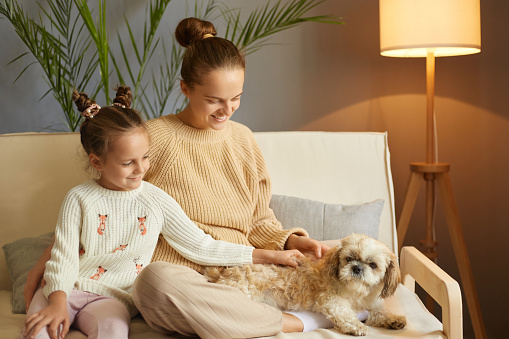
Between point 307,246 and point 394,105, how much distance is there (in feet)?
4.21

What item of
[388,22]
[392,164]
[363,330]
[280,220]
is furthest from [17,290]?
[392,164]

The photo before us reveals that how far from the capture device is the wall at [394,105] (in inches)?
102

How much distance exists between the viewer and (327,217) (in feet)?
6.10

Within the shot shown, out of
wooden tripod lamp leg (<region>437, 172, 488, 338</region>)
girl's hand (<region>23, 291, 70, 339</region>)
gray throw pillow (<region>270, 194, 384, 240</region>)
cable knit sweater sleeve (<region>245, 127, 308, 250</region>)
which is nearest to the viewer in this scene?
girl's hand (<region>23, 291, 70, 339</region>)

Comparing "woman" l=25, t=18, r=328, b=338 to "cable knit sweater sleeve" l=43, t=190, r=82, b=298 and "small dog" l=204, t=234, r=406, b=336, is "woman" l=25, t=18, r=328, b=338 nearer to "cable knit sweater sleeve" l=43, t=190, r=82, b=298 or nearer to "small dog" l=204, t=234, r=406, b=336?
"small dog" l=204, t=234, r=406, b=336

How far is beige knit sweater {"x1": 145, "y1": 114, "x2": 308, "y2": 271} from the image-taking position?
1.67 meters

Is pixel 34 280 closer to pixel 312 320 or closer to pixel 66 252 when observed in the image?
pixel 66 252

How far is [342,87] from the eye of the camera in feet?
8.82

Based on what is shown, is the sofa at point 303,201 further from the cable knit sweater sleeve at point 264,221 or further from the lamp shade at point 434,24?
the lamp shade at point 434,24

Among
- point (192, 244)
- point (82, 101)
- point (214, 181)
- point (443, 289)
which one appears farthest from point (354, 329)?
point (82, 101)

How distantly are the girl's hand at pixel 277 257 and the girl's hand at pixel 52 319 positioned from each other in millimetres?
550

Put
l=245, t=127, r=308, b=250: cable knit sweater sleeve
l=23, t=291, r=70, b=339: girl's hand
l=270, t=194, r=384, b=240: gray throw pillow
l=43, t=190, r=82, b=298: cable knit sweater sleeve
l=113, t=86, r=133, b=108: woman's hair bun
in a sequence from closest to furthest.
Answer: l=23, t=291, r=70, b=339: girl's hand → l=43, t=190, r=82, b=298: cable knit sweater sleeve → l=113, t=86, r=133, b=108: woman's hair bun → l=245, t=127, r=308, b=250: cable knit sweater sleeve → l=270, t=194, r=384, b=240: gray throw pillow

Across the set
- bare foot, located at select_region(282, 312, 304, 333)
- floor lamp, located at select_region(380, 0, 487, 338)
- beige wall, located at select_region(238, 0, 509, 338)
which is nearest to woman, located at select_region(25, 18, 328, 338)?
bare foot, located at select_region(282, 312, 304, 333)

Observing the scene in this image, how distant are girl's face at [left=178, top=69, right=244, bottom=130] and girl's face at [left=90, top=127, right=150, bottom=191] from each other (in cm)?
21
